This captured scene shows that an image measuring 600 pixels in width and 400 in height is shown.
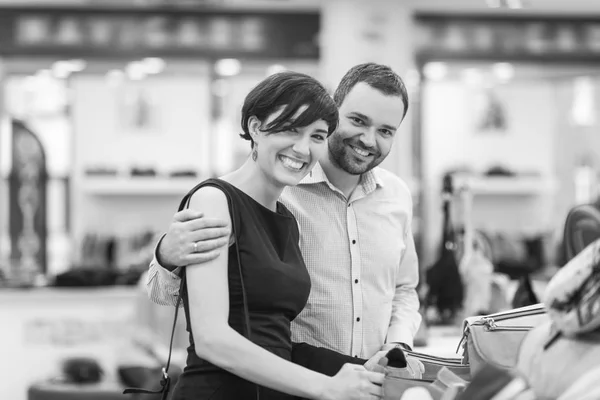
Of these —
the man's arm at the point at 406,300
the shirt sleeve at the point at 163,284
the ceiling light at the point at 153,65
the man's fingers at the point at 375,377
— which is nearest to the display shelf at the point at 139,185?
the ceiling light at the point at 153,65

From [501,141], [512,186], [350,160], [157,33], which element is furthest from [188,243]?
[501,141]

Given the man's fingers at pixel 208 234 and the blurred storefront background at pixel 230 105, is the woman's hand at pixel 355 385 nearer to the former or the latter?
the man's fingers at pixel 208 234

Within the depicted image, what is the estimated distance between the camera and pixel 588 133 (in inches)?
414

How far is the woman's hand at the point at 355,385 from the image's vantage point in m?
1.61

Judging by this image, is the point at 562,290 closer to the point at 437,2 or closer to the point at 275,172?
the point at 275,172

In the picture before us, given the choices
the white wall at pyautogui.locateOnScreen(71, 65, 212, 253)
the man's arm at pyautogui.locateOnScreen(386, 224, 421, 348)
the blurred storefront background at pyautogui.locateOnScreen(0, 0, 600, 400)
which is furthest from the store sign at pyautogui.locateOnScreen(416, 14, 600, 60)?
the man's arm at pyautogui.locateOnScreen(386, 224, 421, 348)

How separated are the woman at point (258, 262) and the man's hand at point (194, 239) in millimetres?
18

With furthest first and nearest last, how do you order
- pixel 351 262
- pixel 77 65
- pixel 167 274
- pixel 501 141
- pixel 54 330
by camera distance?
pixel 501 141 → pixel 77 65 → pixel 54 330 → pixel 351 262 → pixel 167 274

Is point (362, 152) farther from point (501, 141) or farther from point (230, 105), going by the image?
point (501, 141)

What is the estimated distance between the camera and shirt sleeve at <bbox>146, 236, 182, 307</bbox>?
186 centimetres

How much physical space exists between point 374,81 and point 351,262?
433 mm

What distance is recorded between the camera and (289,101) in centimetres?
173

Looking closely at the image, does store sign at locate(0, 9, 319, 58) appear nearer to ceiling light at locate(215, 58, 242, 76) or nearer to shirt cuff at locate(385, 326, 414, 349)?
ceiling light at locate(215, 58, 242, 76)

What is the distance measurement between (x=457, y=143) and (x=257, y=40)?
2.71 m
